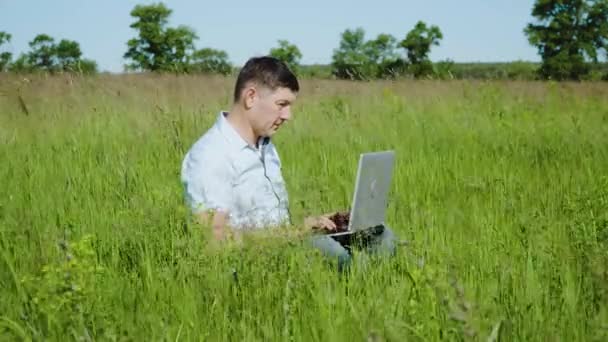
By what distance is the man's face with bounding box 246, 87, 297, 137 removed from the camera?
120 inches

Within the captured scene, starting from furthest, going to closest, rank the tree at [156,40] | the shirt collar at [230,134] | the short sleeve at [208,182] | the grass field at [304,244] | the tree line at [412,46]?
the tree at [156,40] < the tree line at [412,46] < the shirt collar at [230,134] < the short sleeve at [208,182] < the grass field at [304,244]

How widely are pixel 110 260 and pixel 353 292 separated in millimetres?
1097

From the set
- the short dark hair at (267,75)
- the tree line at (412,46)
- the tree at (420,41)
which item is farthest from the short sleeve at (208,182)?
the tree at (420,41)

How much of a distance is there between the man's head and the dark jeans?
0.64 m

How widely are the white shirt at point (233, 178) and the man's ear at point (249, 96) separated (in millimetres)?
131

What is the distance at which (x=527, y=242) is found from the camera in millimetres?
2736

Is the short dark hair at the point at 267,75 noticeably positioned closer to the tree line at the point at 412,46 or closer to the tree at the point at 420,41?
the tree line at the point at 412,46

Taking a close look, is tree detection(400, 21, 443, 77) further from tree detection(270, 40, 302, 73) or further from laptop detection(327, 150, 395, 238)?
laptop detection(327, 150, 395, 238)

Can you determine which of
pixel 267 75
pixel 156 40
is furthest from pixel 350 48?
pixel 267 75

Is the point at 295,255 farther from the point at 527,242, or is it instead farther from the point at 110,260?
the point at 527,242

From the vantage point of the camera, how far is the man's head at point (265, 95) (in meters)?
3.05

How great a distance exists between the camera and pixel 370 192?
278 centimetres

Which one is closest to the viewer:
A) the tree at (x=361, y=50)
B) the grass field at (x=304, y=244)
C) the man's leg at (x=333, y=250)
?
the grass field at (x=304, y=244)

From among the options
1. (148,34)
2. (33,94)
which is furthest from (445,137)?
(148,34)
